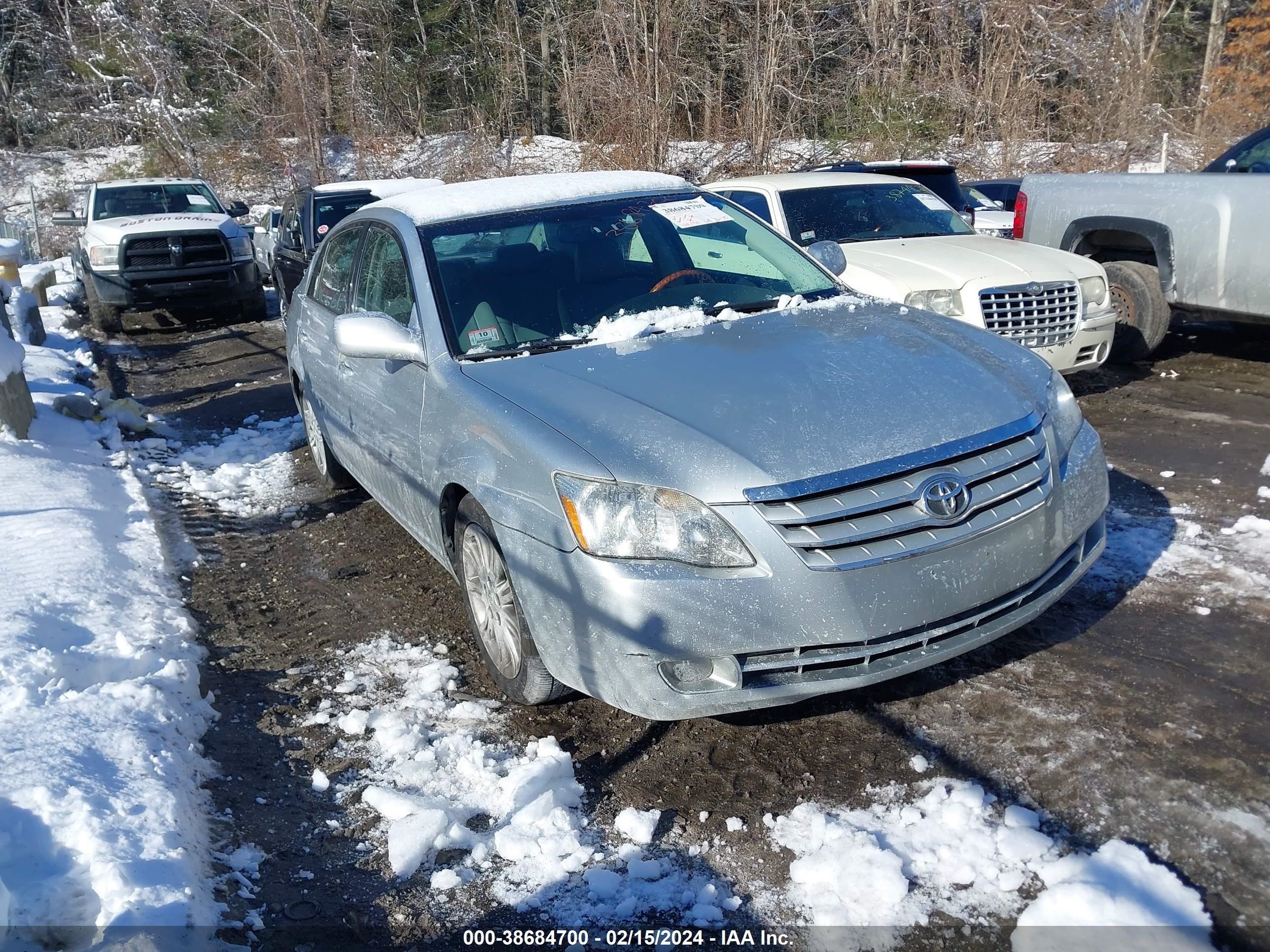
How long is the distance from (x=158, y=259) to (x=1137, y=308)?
38.0 feet

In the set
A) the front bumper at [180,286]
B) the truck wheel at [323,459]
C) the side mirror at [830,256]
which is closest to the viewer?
the side mirror at [830,256]

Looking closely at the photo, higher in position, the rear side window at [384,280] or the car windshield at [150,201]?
the rear side window at [384,280]

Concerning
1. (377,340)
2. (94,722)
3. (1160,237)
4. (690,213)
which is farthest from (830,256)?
(1160,237)

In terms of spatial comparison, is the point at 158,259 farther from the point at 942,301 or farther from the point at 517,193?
the point at 942,301

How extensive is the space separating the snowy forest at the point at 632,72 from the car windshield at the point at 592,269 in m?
20.9

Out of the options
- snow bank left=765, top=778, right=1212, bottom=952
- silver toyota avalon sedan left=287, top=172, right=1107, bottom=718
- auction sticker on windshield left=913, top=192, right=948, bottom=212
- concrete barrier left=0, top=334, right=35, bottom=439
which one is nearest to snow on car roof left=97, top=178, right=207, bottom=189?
concrete barrier left=0, top=334, right=35, bottom=439

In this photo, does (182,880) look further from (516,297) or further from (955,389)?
(955,389)

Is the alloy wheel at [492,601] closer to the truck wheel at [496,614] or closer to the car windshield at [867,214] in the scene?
the truck wheel at [496,614]

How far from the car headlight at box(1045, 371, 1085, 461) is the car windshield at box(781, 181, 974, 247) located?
430 cm

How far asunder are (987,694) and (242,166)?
104 ft

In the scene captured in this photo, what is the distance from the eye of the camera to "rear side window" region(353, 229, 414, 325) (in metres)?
4.55

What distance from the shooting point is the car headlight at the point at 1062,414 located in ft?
12.0

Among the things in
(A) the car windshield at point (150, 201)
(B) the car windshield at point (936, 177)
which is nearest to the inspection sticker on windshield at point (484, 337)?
(B) the car windshield at point (936, 177)

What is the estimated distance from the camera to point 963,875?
2822mm
